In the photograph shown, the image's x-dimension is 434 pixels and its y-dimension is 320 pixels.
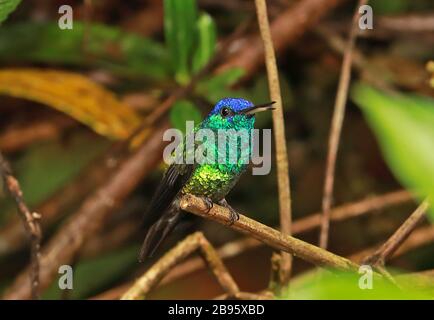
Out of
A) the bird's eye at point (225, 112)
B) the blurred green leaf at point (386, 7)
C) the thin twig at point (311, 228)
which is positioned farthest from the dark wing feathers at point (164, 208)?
the blurred green leaf at point (386, 7)

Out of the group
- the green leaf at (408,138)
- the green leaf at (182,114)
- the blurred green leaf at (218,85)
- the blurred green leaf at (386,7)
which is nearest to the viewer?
the green leaf at (408,138)

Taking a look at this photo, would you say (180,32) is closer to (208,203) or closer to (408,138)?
(208,203)

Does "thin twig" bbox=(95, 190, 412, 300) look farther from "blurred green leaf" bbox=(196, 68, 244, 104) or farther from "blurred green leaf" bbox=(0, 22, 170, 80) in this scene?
"blurred green leaf" bbox=(0, 22, 170, 80)

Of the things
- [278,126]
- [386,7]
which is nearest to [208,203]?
[278,126]

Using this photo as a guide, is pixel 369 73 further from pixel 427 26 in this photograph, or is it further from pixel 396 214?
pixel 396 214

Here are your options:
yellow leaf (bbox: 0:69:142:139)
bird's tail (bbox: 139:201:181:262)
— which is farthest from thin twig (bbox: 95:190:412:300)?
bird's tail (bbox: 139:201:181:262)

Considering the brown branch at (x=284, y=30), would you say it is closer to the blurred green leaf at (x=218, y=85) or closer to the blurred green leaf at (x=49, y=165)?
the blurred green leaf at (x=218, y=85)

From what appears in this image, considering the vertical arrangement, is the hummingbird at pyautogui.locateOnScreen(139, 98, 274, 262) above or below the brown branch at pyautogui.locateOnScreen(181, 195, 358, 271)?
above
